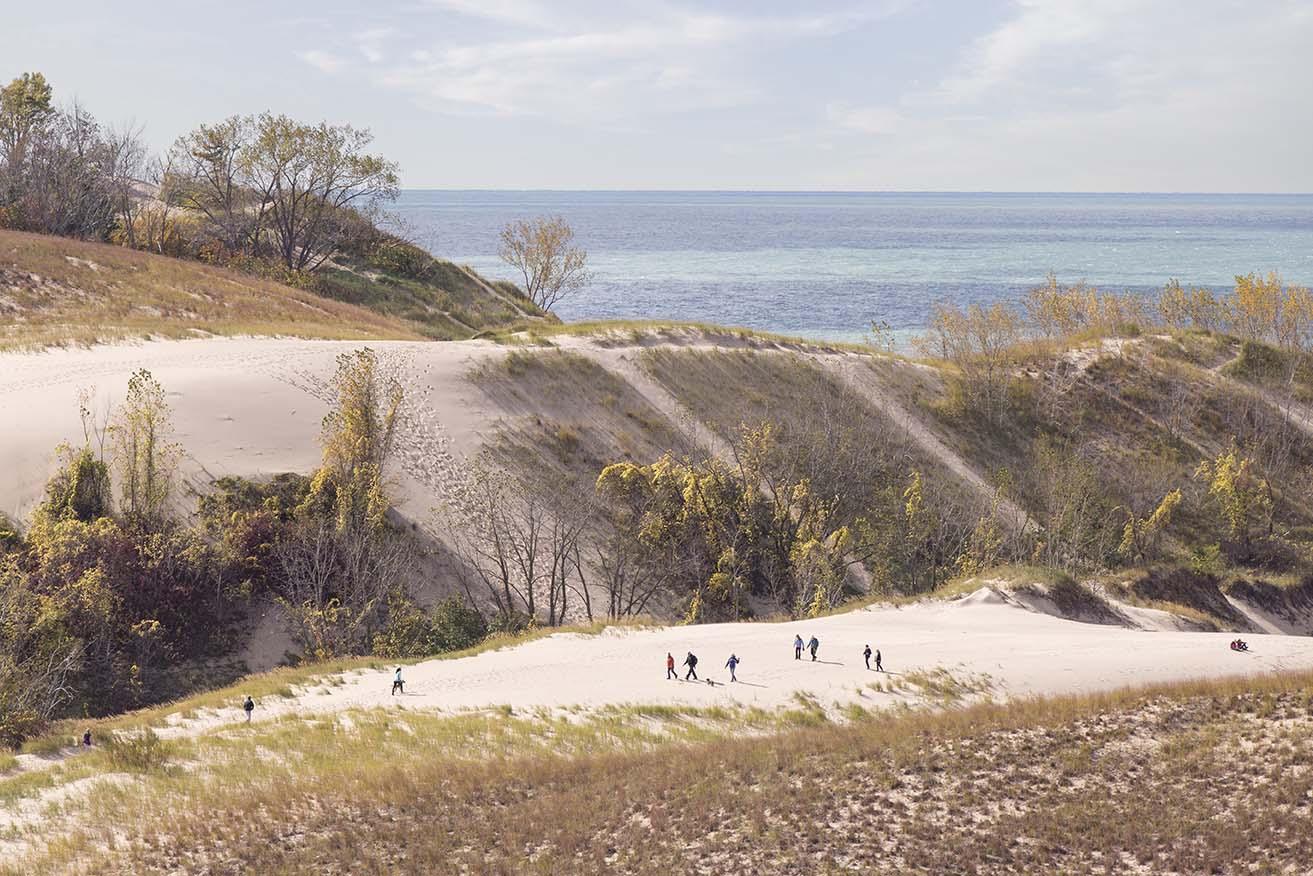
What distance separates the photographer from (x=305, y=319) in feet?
197

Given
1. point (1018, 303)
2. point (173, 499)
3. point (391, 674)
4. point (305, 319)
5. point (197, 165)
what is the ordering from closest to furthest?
point (391, 674) → point (173, 499) → point (305, 319) → point (197, 165) → point (1018, 303)

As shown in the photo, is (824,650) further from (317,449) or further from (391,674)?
(317,449)

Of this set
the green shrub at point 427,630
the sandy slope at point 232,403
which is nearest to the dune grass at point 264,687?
the green shrub at point 427,630

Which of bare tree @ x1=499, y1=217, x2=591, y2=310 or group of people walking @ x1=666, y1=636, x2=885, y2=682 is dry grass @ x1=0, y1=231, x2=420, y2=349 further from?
group of people walking @ x1=666, y1=636, x2=885, y2=682

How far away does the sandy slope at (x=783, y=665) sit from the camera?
25469 millimetres

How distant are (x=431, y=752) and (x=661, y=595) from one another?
1804cm

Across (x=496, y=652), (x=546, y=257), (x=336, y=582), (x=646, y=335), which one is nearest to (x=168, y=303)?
(x=646, y=335)

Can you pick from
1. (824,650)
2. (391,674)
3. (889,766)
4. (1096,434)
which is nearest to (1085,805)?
(889,766)

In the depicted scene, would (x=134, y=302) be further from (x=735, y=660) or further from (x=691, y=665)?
(x=735, y=660)

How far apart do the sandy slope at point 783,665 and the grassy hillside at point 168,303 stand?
29376 millimetres

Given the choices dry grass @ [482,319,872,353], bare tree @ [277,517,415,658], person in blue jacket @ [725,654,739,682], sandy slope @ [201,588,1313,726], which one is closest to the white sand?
sandy slope @ [201,588,1313,726]

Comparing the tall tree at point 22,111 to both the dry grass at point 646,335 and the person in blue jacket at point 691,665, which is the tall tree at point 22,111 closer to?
the dry grass at point 646,335

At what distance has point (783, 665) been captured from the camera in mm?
27453

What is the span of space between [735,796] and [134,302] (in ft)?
164
